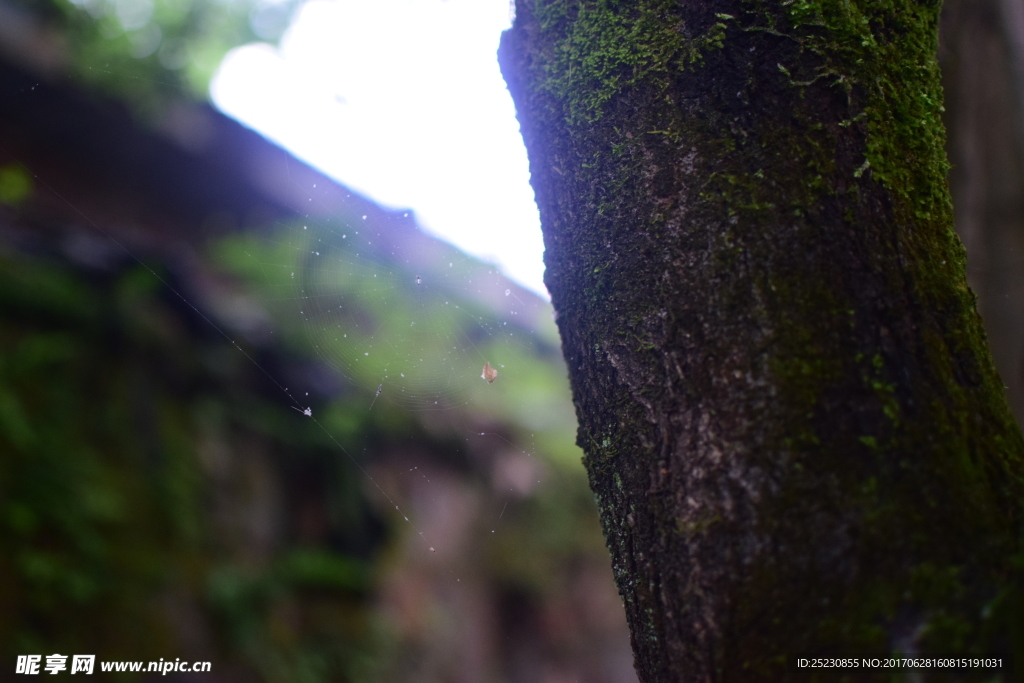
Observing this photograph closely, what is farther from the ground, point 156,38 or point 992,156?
point 156,38

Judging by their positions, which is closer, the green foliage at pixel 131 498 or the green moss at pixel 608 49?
the green moss at pixel 608 49

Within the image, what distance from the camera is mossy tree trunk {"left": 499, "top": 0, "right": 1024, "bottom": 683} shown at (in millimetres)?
750

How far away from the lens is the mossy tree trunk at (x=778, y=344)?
750 mm

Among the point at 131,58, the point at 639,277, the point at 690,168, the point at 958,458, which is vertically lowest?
the point at 958,458

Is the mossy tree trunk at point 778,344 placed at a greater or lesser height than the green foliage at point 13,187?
lesser

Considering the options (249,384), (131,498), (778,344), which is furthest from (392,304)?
(778,344)

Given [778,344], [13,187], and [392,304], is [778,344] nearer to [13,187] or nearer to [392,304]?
[392,304]

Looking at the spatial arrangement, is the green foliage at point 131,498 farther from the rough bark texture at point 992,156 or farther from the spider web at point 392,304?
the rough bark texture at point 992,156

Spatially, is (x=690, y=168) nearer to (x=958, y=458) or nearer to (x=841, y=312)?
(x=841, y=312)

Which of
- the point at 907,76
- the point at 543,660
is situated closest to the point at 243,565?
the point at 543,660

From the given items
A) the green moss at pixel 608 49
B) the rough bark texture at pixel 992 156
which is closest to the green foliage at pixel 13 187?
the green moss at pixel 608 49

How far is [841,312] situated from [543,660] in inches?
230

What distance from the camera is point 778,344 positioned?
0.84 meters

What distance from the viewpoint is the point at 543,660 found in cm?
580
